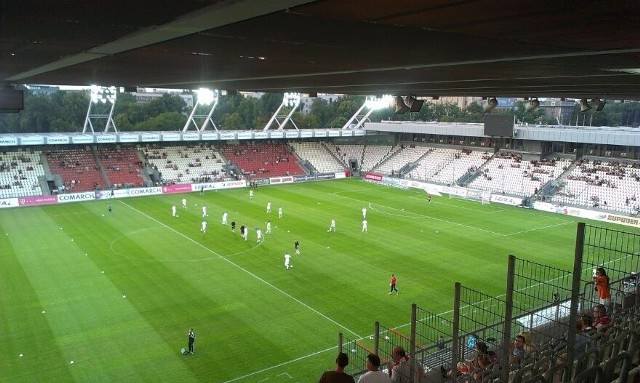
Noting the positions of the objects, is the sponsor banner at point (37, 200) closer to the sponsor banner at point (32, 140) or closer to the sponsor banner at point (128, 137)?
the sponsor banner at point (32, 140)

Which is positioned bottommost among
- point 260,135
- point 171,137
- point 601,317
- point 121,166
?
point 121,166

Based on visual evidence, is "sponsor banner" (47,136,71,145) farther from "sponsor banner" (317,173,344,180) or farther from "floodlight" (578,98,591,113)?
"floodlight" (578,98,591,113)

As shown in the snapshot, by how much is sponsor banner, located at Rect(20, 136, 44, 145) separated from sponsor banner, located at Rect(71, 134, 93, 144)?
9.53 ft

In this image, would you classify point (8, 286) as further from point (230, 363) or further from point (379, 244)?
point (379, 244)

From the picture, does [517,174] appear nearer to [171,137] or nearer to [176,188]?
[176,188]

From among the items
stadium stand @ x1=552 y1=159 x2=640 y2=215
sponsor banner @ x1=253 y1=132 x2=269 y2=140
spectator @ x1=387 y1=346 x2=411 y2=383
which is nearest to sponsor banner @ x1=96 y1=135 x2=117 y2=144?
sponsor banner @ x1=253 y1=132 x2=269 y2=140

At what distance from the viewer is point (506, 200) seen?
48062mm

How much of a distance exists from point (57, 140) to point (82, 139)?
2311mm

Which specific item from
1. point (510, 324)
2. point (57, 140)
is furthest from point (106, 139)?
point (510, 324)

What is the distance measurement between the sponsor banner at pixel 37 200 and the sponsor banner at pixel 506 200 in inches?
1558

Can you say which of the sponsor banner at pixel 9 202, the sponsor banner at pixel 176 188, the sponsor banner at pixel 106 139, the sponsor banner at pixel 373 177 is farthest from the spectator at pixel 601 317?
the sponsor banner at pixel 106 139

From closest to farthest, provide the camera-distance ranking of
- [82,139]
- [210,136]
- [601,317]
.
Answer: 1. [601,317]
2. [82,139]
3. [210,136]

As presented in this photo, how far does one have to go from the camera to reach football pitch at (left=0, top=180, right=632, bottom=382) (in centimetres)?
1814

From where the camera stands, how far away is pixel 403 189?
56594mm
